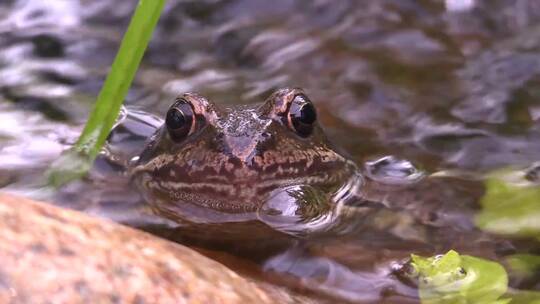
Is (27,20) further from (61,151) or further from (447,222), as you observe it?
(447,222)

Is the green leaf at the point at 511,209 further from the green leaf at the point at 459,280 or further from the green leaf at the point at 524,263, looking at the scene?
the green leaf at the point at 459,280

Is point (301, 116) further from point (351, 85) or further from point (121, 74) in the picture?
point (351, 85)

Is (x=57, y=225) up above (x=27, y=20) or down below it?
below

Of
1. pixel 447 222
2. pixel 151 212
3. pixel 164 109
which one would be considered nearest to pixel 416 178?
pixel 447 222

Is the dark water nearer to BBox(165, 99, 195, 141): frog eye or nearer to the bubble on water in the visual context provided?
the bubble on water

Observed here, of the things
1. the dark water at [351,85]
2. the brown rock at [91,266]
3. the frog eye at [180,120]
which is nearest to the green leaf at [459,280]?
the dark water at [351,85]

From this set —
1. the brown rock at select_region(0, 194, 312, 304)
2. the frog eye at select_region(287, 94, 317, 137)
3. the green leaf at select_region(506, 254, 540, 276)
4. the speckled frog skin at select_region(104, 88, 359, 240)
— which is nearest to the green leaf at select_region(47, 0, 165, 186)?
the brown rock at select_region(0, 194, 312, 304)
